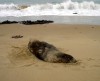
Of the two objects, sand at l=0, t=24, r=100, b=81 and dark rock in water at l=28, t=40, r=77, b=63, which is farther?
dark rock in water at l=28, t=40, r=77, b=63

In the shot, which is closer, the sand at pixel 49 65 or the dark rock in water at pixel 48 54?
the sand at pixel 49 65

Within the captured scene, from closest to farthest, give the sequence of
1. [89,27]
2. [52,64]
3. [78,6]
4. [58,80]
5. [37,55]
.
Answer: [58,80]
[52,64]
[37,55]
[89,27]
[78,6]

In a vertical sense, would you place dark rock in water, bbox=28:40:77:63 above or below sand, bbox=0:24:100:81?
above

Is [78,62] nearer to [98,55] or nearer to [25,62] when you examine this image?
[98,55]

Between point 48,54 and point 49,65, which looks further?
point 48,54

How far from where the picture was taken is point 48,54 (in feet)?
19.1

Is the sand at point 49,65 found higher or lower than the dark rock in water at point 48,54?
lower

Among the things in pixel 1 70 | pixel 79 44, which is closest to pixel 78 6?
pixel 79 44

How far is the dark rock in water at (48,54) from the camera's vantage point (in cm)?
557

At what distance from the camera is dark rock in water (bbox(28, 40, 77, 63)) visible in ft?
18.3

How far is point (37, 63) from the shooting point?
555 cm

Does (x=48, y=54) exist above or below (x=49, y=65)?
above

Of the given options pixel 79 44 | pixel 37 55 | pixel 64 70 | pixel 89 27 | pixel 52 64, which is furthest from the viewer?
pixel 89 27

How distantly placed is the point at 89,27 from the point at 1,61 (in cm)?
657
